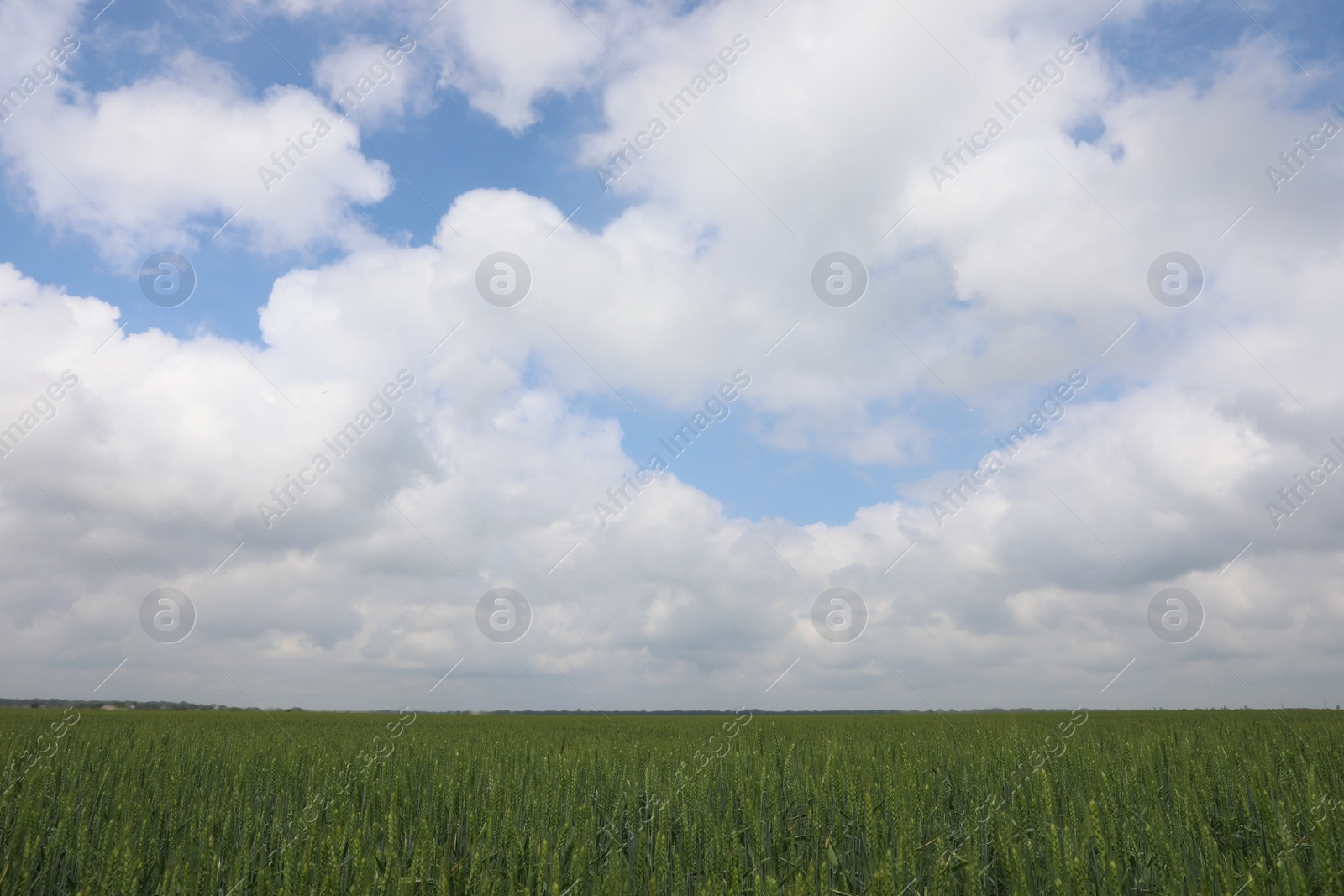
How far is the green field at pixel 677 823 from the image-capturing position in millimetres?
3967

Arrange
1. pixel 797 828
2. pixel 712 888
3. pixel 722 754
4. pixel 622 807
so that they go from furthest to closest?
pixel 722 754 < pixel 622 807 < pixel 797 828 < pixel 712 888

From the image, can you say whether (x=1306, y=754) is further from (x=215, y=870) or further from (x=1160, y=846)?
(x=215, y=870)

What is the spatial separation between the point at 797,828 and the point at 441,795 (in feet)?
10.1

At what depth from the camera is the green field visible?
3.97 meters

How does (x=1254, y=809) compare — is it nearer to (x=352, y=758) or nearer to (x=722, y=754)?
(x=722, y=754)

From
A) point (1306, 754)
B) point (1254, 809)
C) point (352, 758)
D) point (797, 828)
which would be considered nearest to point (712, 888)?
point (797, 828)

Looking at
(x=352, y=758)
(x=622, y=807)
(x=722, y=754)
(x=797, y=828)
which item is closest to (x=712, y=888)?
(x=797, y=828)

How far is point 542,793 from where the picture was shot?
239 inches

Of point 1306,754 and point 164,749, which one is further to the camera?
point 164,749

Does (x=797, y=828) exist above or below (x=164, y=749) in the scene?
below

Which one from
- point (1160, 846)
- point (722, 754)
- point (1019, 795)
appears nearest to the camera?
point (1160, 846)

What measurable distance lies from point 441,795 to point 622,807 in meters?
1.60

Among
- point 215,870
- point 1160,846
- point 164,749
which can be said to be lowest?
point 215,870

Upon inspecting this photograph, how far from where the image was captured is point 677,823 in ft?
19.5
